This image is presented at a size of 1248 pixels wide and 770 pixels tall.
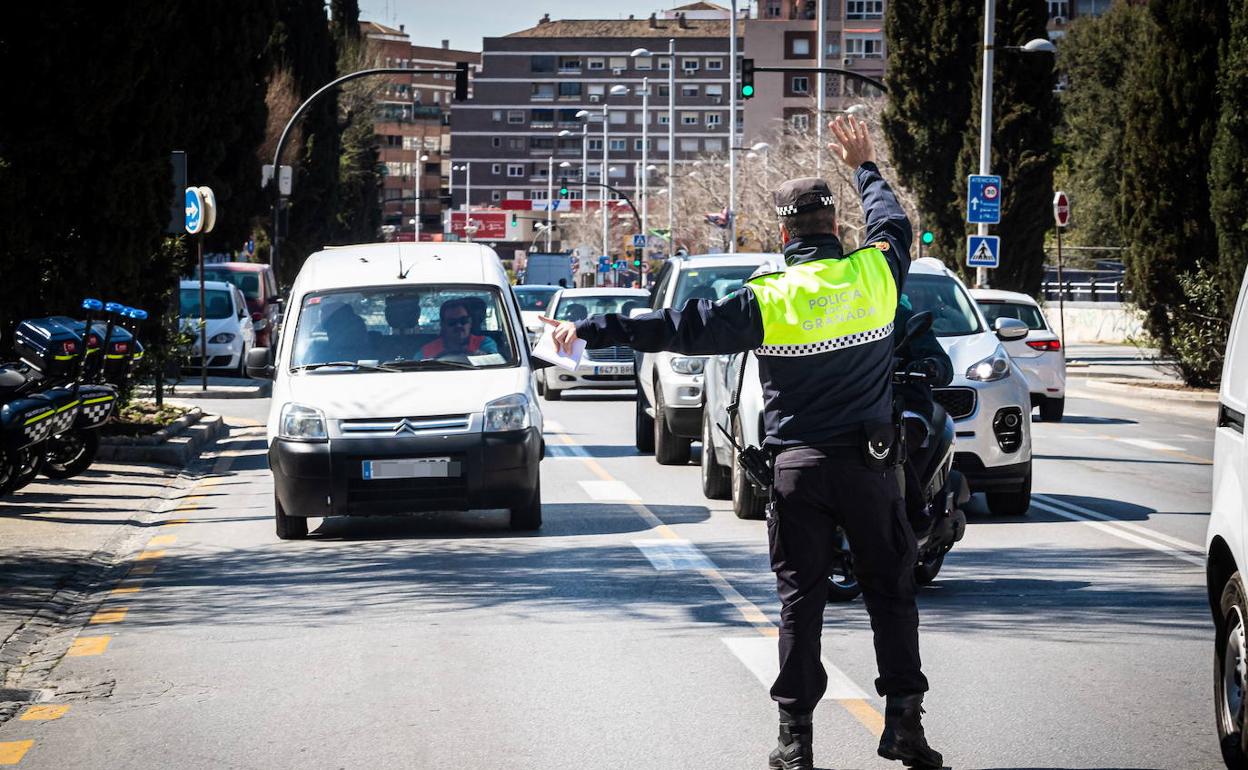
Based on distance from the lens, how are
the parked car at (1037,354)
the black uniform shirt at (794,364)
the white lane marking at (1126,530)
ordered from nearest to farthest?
1. the black uniform shirt at (794,364)
2. the white lane marking at (1126,530)
3. the parked car at (1037,354)

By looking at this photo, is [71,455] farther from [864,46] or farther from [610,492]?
[864,46]

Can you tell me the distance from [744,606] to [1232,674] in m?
3.92

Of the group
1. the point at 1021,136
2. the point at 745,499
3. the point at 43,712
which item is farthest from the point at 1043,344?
the point at 1021,136

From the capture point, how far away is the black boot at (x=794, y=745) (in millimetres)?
6168

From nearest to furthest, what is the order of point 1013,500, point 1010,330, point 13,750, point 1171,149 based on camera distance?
1. point 13,750
2. point 1013,500
3. point 1010,330
4. point 1171,149

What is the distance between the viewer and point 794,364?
6324 mm

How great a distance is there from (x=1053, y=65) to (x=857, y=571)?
39.4 m

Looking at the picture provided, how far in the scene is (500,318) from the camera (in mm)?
13844

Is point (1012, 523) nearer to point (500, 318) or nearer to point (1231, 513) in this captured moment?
point (500, 318)

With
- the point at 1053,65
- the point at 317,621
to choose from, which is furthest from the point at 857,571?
the point at 1053,65

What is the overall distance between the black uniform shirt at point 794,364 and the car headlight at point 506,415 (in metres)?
6.38

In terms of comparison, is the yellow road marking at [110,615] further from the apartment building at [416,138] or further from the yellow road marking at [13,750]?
the apartment building at [416,138]

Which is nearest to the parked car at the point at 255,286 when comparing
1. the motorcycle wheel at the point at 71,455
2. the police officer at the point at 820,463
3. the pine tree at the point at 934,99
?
the pine tree at the point at 934,99

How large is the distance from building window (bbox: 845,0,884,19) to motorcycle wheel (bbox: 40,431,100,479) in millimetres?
123611
